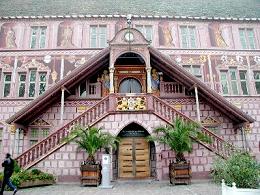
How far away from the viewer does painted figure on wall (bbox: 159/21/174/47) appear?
21.9 metres

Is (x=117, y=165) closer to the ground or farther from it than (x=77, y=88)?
closer to the ground

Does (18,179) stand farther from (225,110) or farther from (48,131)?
(225,110)

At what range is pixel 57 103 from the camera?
18906 mm

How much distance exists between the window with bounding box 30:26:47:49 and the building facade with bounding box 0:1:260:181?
0.23 feet

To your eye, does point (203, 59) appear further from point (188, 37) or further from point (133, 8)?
point (133, 8)

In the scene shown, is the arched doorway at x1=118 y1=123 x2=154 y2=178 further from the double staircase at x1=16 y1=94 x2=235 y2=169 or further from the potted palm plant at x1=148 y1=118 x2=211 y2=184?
the potted palm plant at x1=148 y1=118 x2=211 y2=184

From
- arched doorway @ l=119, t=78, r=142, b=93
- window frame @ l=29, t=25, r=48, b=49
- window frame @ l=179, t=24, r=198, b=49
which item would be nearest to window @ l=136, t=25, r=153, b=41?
window frame @ l=179, t=24, r=198, b=49

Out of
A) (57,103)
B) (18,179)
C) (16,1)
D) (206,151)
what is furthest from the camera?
(16,1)

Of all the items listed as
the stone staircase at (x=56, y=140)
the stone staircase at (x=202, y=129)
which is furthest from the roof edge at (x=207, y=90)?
the stone staircase at (x=56, y=140)

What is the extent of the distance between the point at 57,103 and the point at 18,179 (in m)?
6.75

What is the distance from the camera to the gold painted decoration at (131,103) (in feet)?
53.0

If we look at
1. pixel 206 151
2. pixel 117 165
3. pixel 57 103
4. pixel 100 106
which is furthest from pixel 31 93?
pixel 206 151

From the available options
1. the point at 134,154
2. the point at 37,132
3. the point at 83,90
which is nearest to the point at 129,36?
the point at 83,90

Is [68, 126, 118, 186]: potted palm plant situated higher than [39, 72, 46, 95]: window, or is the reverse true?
[39, 72, 46, 95]: window
